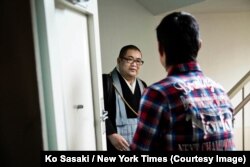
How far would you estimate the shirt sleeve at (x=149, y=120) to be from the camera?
75 cm

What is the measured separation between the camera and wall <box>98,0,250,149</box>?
2732 mm

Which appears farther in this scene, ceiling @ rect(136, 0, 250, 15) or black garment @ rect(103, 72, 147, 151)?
ceiling @ rect(136, 0, 250, 15)

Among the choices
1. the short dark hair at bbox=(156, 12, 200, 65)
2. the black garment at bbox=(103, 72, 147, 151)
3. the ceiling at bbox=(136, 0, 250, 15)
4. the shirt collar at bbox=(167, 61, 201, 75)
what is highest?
the ceiling at bbox=(136, 0, 250, 15)

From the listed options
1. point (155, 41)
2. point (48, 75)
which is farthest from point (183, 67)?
point (155, 41)

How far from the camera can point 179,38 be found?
0.78 meters

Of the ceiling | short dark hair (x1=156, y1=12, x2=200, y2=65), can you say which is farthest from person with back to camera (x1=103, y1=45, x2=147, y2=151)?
short dark hair (x1=156, y1=12, x2=200, y2=65)

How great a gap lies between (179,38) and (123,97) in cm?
114

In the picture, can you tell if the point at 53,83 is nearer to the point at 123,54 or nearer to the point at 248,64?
the point at 123,54

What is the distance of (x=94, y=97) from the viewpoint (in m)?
1.40

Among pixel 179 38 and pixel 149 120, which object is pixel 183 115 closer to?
pixel 149 120

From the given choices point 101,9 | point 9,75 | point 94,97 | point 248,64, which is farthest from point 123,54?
point 248,64

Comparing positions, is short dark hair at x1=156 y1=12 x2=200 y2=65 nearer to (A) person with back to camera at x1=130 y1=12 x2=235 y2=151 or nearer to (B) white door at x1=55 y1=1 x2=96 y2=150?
(A) person with back to camera at x1=130 y1=12 x2=235 y2=151

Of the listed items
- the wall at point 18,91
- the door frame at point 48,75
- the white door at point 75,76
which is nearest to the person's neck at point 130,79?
the white door at point 75,76

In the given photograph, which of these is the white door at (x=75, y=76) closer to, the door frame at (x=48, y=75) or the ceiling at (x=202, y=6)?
the door frame at (x=48, y=75)
